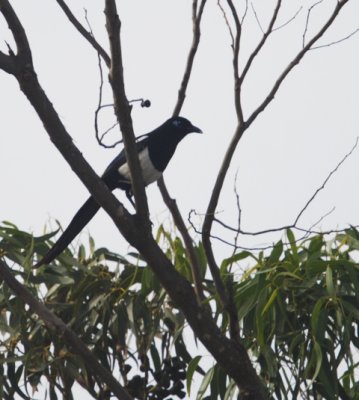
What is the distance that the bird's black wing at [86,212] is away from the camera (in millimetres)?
4023

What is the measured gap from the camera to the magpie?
14.4 ft

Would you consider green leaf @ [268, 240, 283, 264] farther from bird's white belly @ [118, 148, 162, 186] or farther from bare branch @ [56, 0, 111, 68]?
bird's white belly @ [118, 148, 162, 186]

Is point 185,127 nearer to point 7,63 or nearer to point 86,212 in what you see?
point 86,212

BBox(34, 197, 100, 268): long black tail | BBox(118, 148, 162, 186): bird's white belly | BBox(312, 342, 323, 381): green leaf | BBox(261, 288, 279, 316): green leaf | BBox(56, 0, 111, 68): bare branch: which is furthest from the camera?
BBox(118, 148, 162, 186): bird's white belly

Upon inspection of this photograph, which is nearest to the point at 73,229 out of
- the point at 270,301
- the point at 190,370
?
the point at 190,370

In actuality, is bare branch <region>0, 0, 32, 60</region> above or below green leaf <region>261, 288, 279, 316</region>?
above

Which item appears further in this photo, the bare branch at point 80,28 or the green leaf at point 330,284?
the green leaf at point 330,284

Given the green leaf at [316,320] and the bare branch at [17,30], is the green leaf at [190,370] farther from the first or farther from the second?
the bare branch at [17,30]

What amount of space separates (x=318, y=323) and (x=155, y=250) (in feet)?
2.22

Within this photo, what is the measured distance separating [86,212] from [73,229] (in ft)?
0.62

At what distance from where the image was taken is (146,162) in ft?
16.1

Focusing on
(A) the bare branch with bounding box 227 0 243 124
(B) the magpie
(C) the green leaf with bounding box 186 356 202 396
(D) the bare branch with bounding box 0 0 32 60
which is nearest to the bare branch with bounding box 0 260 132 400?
(C) the green leaf with bounding box 186 356 202 396

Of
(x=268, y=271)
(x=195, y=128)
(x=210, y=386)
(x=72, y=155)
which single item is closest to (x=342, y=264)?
(x=268, y=271)

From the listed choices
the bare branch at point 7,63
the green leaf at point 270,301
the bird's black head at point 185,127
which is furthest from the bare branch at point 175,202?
the bird's black head at point 185,127
